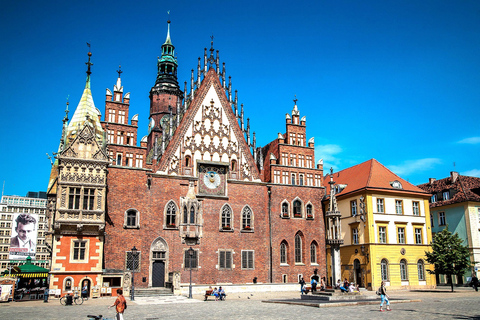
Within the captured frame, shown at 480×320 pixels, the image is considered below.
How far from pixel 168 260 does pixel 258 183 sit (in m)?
12.4

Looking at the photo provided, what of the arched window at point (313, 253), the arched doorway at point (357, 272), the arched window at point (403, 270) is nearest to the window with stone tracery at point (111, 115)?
the arched window at point (313, 253)

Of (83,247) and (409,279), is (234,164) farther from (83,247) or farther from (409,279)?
(409,279)

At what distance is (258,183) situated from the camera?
4784 cm

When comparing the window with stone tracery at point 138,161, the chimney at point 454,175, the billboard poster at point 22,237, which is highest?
the chimney at point 454,175

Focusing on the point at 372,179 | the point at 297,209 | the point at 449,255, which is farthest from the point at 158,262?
the point at 449,255

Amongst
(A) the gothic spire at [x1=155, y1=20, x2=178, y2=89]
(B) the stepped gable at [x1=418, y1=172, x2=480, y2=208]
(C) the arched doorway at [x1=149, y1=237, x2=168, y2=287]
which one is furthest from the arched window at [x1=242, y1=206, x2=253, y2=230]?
(B) the stepped gable at [x1=418, y1=172, x2=480, y2=208]

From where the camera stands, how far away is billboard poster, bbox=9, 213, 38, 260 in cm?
6500

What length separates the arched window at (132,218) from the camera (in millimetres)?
41625

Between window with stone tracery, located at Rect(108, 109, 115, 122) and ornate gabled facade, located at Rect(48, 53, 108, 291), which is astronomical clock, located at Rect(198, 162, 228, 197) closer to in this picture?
window with stone tracery, located at Rect(108, 109, 115, 122)

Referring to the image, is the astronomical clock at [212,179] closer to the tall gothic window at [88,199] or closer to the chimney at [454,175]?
the tall gothic window at [88,199]

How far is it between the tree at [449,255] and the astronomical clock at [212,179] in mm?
21818

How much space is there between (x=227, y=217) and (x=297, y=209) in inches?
322

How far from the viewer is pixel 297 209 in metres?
49.0

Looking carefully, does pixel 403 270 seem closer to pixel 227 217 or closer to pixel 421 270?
pixel 421 270
